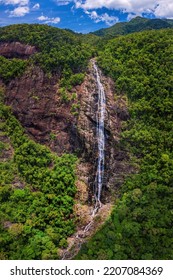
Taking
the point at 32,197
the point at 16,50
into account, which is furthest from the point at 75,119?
the point at 16,50

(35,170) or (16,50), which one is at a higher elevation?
(16,50)

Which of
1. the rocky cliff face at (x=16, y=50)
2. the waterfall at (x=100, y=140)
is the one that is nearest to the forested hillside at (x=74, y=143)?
the rocky cliff face at (x=16, y=50)

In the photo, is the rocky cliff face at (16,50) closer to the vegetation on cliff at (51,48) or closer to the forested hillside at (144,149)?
Answer: the vegetation on cliff at (51,48)

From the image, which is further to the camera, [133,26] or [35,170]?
[133,26]

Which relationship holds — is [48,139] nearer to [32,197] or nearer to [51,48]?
[32,197]

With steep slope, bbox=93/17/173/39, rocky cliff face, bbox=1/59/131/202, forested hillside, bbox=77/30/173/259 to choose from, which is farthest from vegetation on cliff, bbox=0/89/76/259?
steep slope, bbox=93/17/173/39

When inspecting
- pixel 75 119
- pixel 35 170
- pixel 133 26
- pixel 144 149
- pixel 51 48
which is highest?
pixel 51 48

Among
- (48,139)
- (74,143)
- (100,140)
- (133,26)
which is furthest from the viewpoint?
(133,26)

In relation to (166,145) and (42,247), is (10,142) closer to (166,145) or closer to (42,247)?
(42,247)
